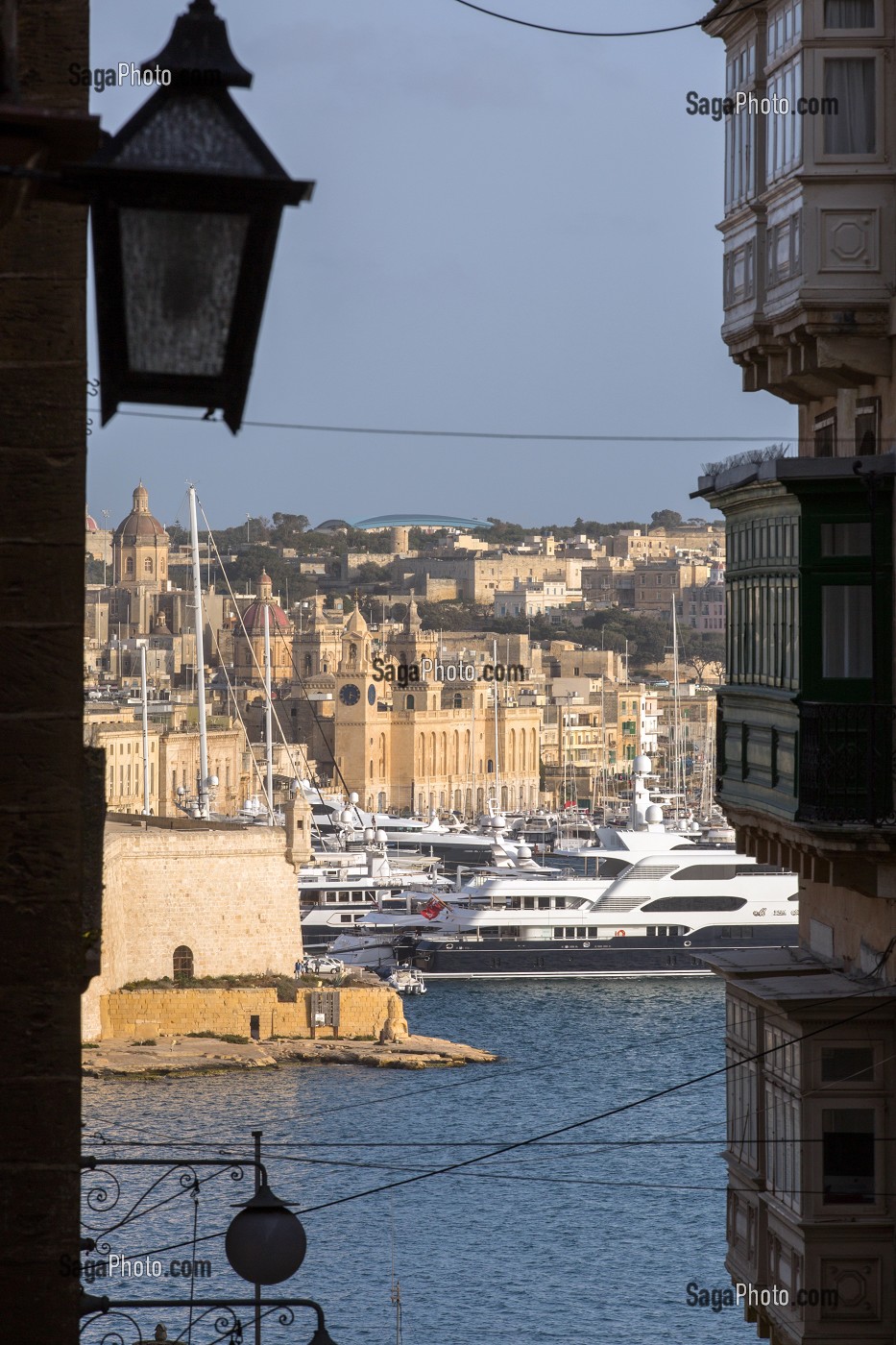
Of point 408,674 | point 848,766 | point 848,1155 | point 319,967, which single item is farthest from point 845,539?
point 408,674

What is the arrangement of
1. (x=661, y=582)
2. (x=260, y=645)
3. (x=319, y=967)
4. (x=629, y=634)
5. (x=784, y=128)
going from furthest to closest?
(x=661, y=582) < (x=629, y=634) < (x=260, y=645) < (x=319, y=967) < (x=784, y=128)

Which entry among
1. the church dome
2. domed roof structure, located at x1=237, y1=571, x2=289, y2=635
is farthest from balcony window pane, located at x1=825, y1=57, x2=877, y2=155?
the church dome

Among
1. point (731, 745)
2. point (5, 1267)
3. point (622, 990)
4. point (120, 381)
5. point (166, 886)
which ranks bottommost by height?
point (622, 990)

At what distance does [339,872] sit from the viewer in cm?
4750

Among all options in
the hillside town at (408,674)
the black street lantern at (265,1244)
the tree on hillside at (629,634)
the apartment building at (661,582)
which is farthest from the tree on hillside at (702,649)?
the black street lantern at (265,1244)

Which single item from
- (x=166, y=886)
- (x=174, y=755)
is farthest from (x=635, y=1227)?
(x=174, y=755)

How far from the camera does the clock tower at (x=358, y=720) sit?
7025 cm

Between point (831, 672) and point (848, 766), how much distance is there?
0.35 m

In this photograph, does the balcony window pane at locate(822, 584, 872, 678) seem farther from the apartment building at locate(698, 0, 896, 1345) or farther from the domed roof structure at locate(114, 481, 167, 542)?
the domed roof structure at locate(114, 481, 167, 542)

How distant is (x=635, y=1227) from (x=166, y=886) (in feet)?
36.1

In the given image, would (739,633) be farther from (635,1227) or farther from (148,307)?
(635,1227)

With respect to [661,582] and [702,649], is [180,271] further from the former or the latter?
[661,582]

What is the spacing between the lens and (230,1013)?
105 ft

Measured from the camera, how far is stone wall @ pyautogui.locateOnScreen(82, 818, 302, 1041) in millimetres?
31078
